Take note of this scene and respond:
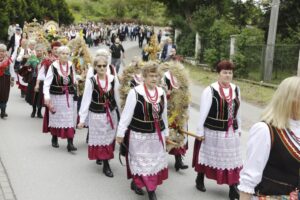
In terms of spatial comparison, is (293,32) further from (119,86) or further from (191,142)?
(119,86)

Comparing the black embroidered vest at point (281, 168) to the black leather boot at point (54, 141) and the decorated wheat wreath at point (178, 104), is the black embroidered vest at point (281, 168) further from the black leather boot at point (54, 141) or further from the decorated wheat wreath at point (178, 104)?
the black leather boot at point (54, 141)

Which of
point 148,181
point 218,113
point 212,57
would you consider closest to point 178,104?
point 218,113

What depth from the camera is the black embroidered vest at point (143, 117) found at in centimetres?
607

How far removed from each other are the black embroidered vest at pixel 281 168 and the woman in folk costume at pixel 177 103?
4135 mm

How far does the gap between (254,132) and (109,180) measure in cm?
416

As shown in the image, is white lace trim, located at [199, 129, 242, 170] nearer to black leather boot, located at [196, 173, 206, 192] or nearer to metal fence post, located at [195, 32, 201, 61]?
black leather boot, located at [196, 173, 206, 192]

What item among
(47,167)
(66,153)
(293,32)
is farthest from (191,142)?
(293,32)

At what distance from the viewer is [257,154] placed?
11.1 ft

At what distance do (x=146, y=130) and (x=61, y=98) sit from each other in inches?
122

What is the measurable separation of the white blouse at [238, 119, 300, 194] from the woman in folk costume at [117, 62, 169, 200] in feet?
8.93

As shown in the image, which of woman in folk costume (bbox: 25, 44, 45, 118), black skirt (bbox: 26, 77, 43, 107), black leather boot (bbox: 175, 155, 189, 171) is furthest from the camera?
woman in folk costume (bbox: 25, 44, 45, 118)

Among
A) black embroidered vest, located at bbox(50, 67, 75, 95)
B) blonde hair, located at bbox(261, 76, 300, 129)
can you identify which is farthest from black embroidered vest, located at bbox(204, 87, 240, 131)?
black embroidered vest, located at bbox(50, 67, 75, 95)

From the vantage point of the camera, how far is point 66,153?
28.7 ft

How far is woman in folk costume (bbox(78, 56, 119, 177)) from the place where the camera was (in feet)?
24.4
